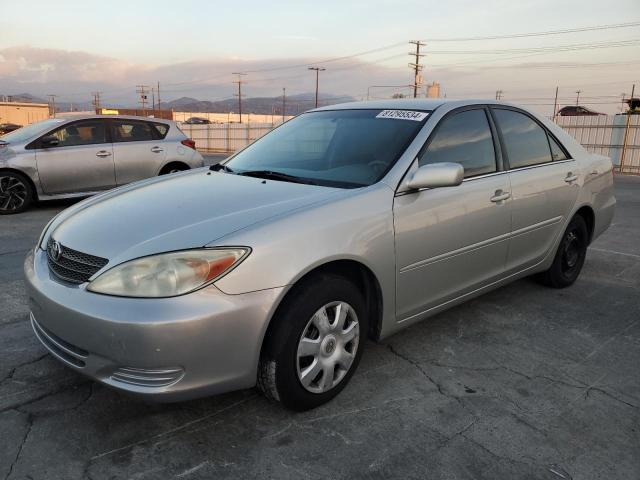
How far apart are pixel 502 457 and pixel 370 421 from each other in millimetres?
606

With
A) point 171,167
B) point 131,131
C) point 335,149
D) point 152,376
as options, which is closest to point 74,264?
point 152,376

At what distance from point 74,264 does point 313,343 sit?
45.4 inches

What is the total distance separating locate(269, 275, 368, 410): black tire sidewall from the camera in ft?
7.64

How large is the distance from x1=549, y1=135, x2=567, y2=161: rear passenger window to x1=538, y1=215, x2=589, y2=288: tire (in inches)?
21.4

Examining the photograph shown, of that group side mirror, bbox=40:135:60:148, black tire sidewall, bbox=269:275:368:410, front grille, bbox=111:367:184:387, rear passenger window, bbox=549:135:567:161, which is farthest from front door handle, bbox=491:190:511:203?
side mirror, bbox=40:135:60:148

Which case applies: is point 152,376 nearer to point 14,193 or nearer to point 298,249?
point 298,249

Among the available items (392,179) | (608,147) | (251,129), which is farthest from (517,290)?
(251,129)

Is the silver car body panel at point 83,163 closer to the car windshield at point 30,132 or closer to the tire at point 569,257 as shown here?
the car windshield at point 30,132

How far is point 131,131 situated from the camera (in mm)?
8570

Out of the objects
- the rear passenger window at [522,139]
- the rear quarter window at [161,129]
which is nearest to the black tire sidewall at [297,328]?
the rear passenger window at [522,139]

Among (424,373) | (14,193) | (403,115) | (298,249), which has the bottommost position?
(424,373)

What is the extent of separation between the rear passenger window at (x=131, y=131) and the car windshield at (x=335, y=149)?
5.32 metres

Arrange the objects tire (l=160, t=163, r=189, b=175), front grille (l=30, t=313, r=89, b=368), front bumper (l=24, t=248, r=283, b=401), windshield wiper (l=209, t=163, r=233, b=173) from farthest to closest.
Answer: tire (l=160, t=163, r=189, b=175) < windshield wiper (l=209, t=163, r=233, b=173) < front grille (l=30, t=313, r=89, b=368) < front bumper (l=24, t=248, r=283, b=401)

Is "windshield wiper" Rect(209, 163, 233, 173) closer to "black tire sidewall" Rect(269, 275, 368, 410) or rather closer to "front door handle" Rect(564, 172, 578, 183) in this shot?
"black tire sidewall" Rect(269, 275, 368, 410)
